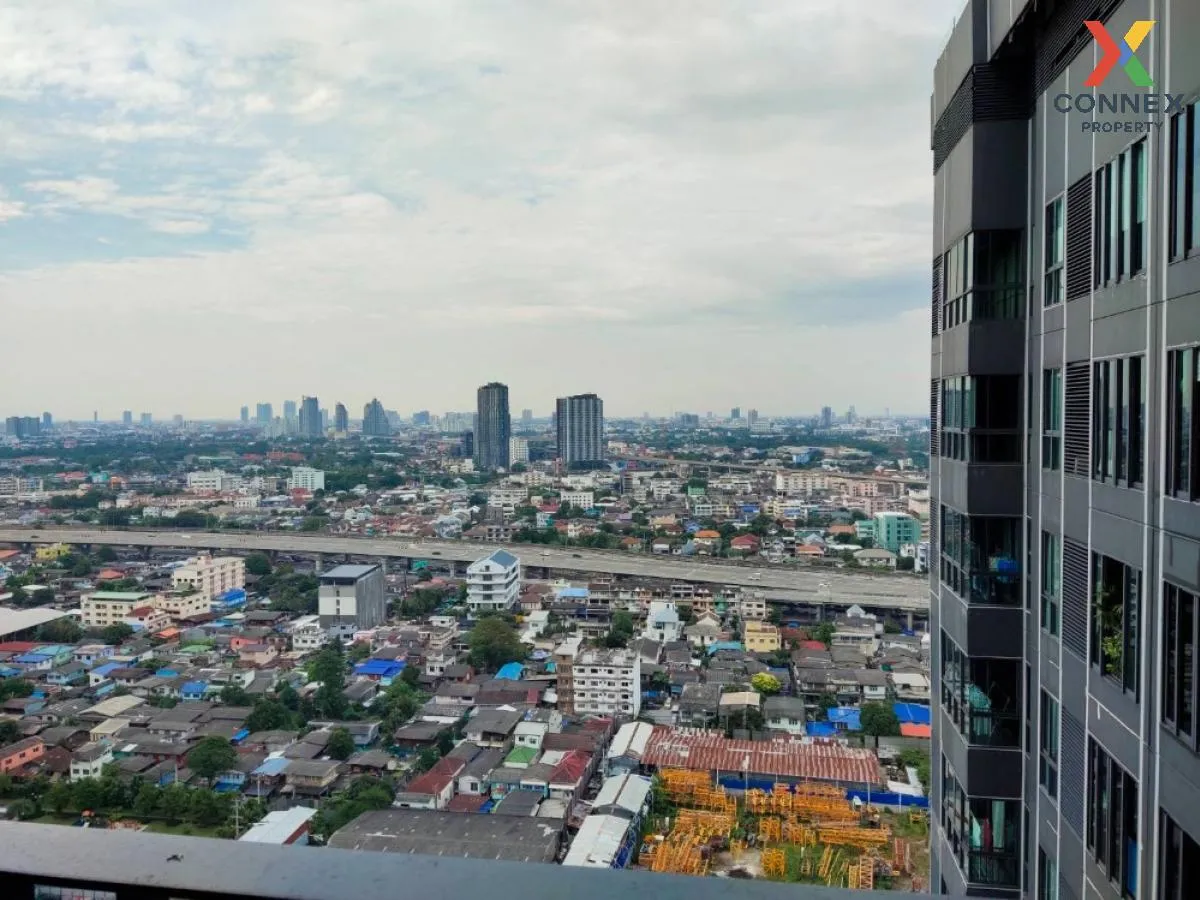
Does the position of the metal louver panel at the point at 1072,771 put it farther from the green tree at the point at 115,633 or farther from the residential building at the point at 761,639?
the green tree at the point at 115,633

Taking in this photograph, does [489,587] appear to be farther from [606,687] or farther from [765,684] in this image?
[765,684]

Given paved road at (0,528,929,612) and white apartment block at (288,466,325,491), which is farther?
white apartment block at (288,466,325,491)

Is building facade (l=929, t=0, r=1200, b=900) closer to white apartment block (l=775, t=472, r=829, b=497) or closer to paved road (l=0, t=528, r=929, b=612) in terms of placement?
paved road (l=0, t=528, r=929, b=612)

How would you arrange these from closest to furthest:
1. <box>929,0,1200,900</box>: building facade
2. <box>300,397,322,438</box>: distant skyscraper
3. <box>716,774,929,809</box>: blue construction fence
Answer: <box>929,0,1200,900</box>: building facade < <box>716,774,929,809</box>: blue construction fence < <box>300,397,322,438</box>: distant skyscraper

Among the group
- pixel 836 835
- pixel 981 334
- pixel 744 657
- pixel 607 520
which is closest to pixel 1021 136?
pixel 981 334

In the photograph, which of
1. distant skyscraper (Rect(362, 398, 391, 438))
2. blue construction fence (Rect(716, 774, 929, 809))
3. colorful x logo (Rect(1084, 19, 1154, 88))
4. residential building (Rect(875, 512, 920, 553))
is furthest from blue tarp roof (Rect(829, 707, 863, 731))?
distant skyscraper (Rect(362, 398, 391, 438))

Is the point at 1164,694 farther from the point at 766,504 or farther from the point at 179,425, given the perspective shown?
the point at 179,425

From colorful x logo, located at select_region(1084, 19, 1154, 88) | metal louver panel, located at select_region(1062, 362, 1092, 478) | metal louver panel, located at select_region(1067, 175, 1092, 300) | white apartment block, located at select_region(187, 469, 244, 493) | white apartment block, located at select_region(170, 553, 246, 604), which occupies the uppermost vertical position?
colorful x logo, located at select_region(1084, 19, 1154, 88)

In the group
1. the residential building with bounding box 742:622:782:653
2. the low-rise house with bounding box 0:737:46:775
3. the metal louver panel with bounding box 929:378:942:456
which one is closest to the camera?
the metal louver panel with bounding box 929:378:942:456

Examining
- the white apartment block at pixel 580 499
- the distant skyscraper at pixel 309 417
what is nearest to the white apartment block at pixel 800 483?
the white apartment block at pixel 580 499
